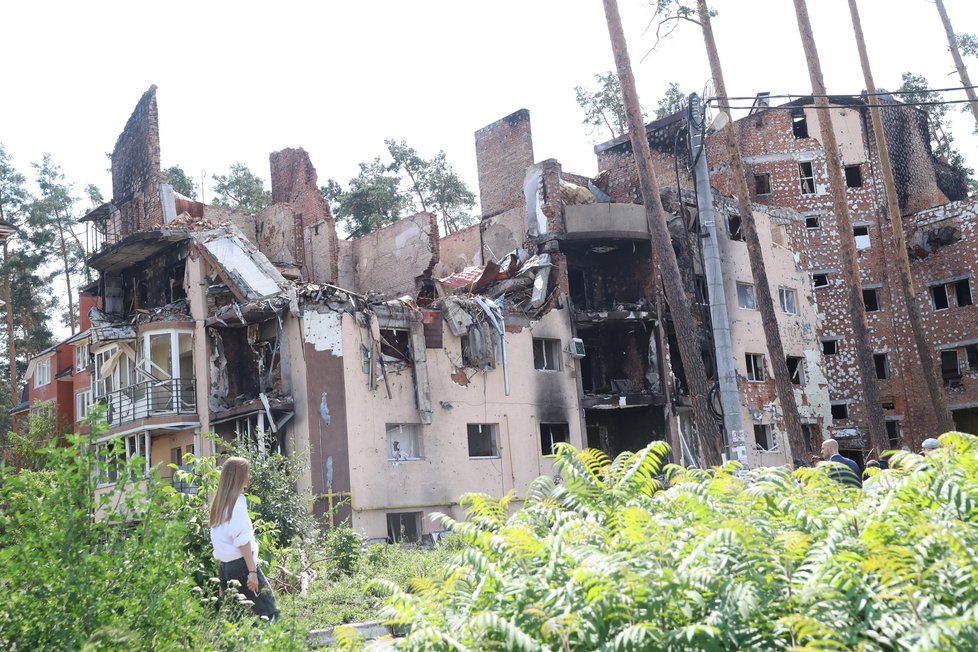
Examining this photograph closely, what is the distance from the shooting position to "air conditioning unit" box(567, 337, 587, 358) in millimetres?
33031

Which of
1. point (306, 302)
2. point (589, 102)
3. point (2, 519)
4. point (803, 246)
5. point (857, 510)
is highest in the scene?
point (589, 102)

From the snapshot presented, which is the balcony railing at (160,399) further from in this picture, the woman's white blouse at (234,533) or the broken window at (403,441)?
the woman's white blouse at (234,533)

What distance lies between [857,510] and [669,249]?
50.4ft

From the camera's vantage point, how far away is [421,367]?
29297 mm

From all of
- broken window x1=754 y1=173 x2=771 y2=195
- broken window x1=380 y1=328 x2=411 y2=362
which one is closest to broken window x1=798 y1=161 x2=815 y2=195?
broken window x1=754 y1=173 x2=771 y2=195

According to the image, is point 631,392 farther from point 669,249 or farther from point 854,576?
point 854,576

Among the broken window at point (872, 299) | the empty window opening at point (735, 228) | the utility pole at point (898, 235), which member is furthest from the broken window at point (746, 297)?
the broken window at point (872, 299)

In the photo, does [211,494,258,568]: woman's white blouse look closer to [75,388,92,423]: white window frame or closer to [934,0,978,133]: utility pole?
[934,0,978,133]: utility pole

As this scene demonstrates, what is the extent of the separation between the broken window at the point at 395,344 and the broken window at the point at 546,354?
15.4 ft

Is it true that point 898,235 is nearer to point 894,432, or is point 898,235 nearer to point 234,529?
point 894,432

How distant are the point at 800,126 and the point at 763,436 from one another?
744 inches

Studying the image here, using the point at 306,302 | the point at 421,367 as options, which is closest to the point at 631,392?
the point at 421,367

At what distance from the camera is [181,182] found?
53625 mm

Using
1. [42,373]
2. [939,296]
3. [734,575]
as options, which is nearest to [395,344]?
[734,575]
